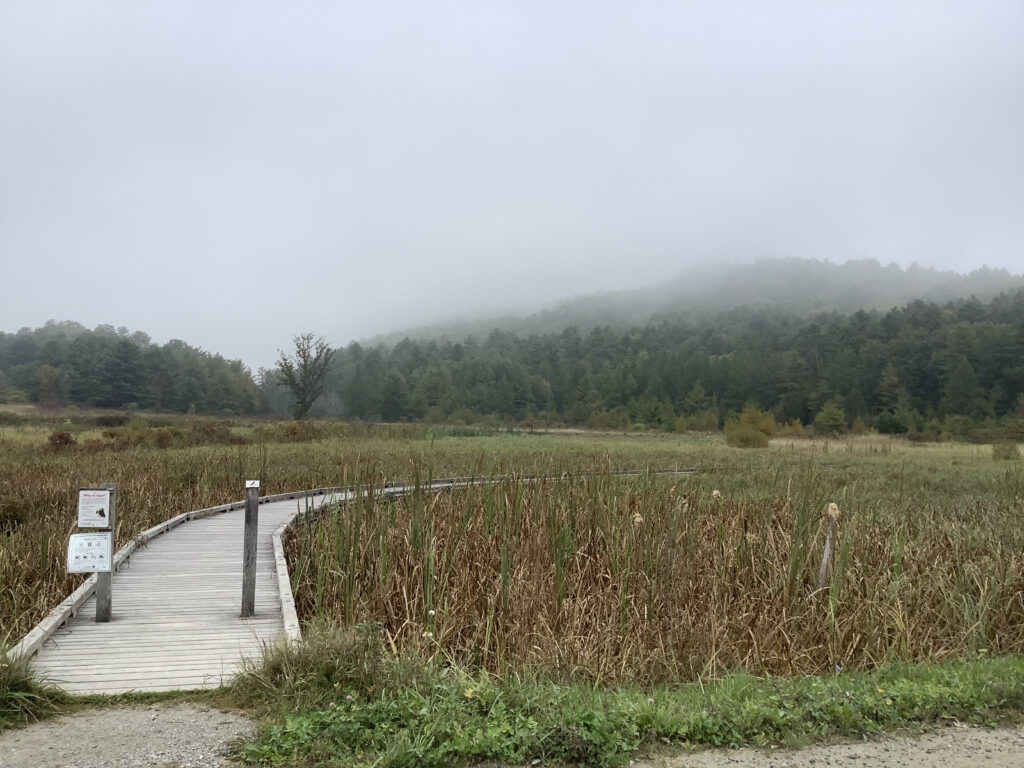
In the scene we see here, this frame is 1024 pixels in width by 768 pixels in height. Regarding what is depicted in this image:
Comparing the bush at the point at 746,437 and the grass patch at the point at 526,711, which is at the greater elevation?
the grass patch at the point at 526,711

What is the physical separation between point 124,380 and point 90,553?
75820 millimetres

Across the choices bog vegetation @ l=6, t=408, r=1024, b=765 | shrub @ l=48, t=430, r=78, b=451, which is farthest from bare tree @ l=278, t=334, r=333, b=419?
bog vegetation @ l=6, t=408, r=1024, b=765

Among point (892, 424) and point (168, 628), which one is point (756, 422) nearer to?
point (892, 424)

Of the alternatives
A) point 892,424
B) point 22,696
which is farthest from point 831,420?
point 22,696

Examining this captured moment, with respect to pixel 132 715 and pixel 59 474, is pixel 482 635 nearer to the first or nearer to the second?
pixel 132 715

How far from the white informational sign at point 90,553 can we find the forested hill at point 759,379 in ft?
191

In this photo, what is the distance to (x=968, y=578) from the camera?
22.4ft

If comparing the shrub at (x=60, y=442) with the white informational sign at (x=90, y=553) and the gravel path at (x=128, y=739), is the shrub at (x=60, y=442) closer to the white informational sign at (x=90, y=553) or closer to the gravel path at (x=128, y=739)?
the white informational sign at (x=90, y=553)

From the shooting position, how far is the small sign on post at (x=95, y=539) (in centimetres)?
495

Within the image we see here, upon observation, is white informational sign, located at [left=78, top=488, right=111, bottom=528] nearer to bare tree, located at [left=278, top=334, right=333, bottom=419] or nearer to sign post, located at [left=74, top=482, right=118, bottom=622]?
sign post, located at [left=74, top=482, right=118, bottom=622]

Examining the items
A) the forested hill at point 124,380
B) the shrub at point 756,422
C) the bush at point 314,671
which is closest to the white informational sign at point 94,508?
the bush at point 314,671

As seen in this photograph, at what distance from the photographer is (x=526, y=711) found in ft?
11.8

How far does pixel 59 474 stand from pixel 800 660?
12614 mm

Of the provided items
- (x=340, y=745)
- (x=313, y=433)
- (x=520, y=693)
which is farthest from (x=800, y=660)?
(x=313, y=433)
